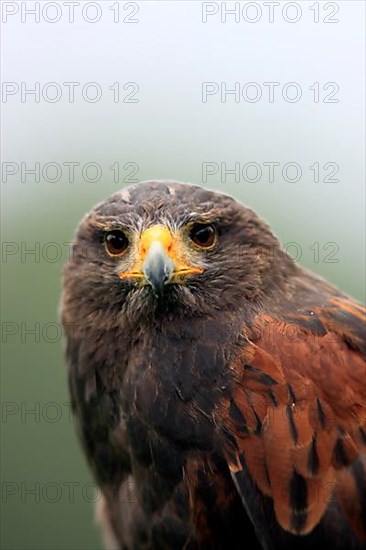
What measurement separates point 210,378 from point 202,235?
2.52 feet

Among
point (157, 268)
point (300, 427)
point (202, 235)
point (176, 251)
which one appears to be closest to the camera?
point (300, 427)

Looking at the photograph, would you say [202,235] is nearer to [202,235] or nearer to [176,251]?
[202,235]

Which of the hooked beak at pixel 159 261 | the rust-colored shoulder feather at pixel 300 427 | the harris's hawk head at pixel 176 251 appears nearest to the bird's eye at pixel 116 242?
the harris's hawk head at pixel 176 251

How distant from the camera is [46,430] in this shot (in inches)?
319

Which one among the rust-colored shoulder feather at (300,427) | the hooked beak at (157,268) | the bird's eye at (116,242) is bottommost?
the rust-colored shoulder feather at (300,427)

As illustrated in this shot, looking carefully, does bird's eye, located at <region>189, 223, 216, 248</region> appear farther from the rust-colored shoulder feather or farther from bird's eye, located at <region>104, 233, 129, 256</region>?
the rust-colored shoulder feather

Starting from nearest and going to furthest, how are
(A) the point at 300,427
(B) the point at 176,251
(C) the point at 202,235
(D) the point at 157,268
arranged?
(A) the point at 300,427 → (D) the point at 157,268 → (B) the point at 176,251 → (C) the point at 202,235

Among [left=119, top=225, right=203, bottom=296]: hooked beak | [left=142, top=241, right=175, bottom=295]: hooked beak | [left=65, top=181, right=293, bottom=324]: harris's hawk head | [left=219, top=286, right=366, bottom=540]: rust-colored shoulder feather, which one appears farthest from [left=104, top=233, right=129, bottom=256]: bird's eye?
[left=219, top=286, right=366, bottom=540]: rust-colored shoulder feather

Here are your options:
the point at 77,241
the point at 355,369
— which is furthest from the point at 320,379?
the point at 77,241

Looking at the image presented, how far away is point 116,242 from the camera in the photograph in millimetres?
5270

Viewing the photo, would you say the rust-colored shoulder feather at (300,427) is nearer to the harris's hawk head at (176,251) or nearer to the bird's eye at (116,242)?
the harris's hawk head at (176,251)

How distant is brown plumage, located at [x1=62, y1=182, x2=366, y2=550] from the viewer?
4703 millimetres

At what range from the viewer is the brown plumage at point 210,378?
185 inches

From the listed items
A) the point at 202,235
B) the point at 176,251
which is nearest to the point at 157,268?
the point at 176,251
